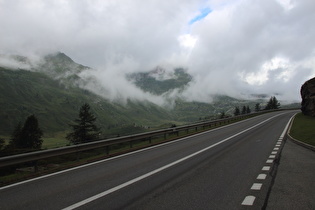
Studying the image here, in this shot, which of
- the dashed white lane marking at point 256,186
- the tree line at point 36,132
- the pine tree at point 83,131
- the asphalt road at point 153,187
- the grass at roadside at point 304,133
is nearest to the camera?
the asphalt road at point 153,187

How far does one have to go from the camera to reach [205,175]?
26.6ft

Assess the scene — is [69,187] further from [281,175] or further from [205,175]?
[281,175]

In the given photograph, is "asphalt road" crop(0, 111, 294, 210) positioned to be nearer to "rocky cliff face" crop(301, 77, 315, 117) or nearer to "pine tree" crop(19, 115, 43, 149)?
"rocky cliff face" crop(301, 77, 315, 117)

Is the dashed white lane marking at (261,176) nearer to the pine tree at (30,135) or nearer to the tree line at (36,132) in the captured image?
the tree line at (36,132)

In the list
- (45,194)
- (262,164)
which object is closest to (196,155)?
(262,164)

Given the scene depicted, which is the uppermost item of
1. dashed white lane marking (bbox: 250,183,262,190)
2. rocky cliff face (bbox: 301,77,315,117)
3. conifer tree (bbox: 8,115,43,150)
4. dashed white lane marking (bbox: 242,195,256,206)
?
rocky cliff face (bbox: 301,77,315,117)

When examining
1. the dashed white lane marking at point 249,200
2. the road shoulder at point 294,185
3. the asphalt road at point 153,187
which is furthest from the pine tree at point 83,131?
the dashed white lane marking at point 249,200

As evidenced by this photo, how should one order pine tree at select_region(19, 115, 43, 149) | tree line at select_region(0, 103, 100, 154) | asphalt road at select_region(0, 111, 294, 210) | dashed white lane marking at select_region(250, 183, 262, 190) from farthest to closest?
pine tree at select_region(19, 115, 43, 149), tree line at select_region(0, 103, 100, 154), dashed white lane marking at select_region(250, 183, 262, 190), asphalt road at select_region(0, 111, 294, 210)

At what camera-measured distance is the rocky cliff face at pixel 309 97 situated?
145ft

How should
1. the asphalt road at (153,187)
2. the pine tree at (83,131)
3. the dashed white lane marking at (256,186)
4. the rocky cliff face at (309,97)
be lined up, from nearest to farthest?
the asphalt road at (153,187)
the dashed white lane marking at (256,186)
the rocky cliff face at (309,97)
the pine tree at (83,131)

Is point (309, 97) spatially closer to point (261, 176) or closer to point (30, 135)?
point (261, 176)

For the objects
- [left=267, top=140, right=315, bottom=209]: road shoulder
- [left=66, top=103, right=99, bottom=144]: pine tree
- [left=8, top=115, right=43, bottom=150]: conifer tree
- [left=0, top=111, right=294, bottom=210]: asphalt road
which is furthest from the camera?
[left=8, top=115, right=43, bottom=150]: conifer tree

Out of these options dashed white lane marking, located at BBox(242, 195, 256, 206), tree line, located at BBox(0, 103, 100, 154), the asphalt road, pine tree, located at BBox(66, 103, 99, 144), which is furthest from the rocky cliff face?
dashed white lane marking, located at BBox(242, 195, 256, 206)

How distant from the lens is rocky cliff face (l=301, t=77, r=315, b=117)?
44.1 metres
